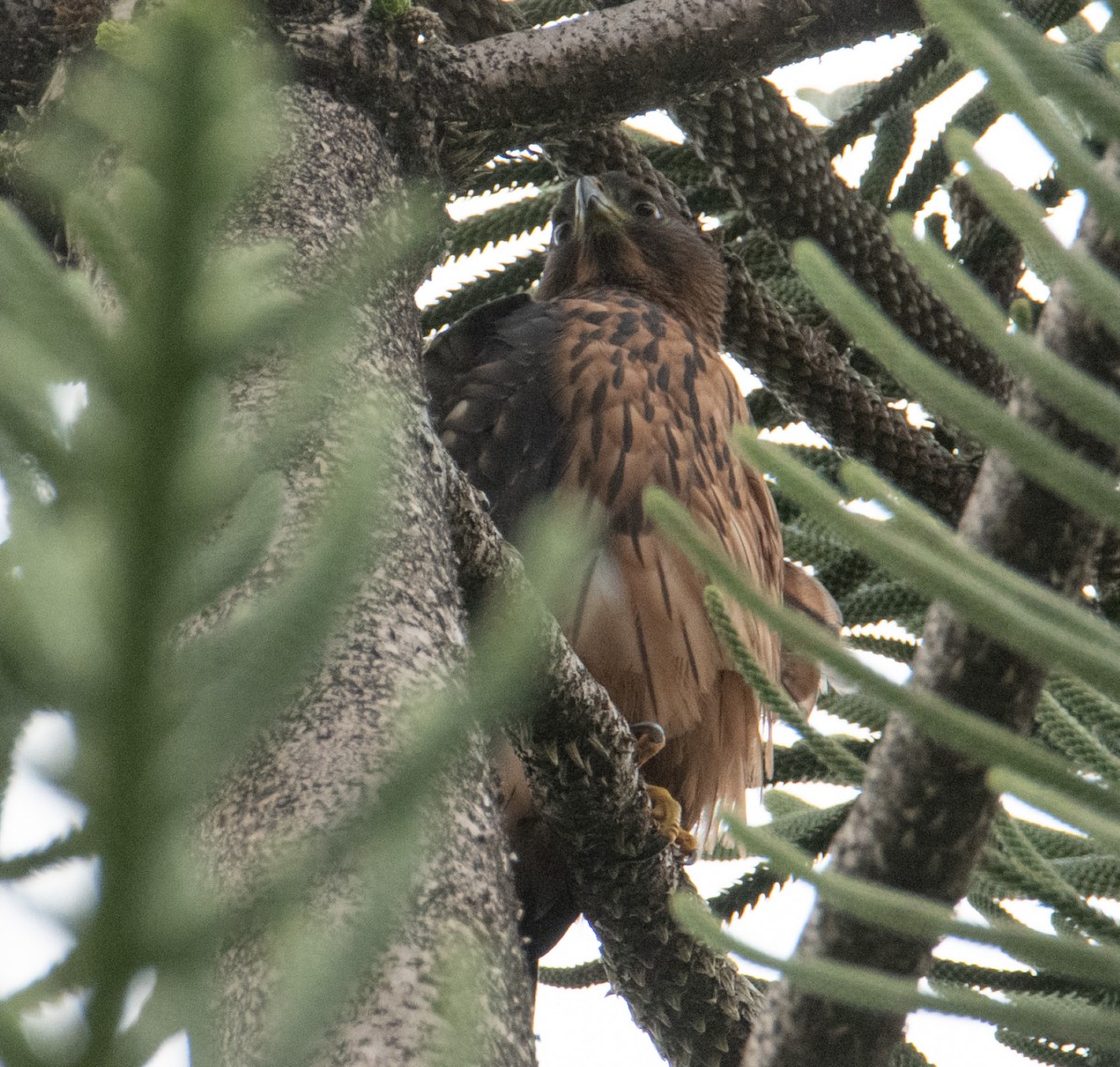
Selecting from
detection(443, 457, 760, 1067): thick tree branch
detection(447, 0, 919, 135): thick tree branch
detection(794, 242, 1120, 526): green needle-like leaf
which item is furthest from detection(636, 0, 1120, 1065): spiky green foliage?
detection(447, 0, 919, 135): thick tree branch

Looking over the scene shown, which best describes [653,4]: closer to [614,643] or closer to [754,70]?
[754,70]

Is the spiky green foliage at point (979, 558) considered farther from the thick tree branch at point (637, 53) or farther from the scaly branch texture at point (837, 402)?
the scaly branch texture at point (837, 402)

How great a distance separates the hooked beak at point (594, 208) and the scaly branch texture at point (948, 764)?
3.46 m

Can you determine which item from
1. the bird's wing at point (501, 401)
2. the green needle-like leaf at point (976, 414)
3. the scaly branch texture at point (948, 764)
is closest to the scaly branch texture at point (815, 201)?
the bird's wing at point (501, 401)

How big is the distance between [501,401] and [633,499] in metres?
0.45

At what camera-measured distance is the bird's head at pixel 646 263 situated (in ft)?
14.8

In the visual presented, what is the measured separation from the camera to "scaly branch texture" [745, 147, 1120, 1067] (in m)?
0.82

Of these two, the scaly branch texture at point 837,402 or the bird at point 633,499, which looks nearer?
the scaly branch texture at point 837,402

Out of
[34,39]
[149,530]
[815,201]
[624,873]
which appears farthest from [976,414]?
[815,201]

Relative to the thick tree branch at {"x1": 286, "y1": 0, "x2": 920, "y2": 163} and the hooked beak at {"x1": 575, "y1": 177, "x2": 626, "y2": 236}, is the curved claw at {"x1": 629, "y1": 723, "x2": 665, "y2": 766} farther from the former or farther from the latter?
the hooked beak at {"x1": 575, "y1": 177, "x2": 626, "y2": 236}

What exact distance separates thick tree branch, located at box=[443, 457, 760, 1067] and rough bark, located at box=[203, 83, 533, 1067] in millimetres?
543

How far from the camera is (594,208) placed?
4309 mm

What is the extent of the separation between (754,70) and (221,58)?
275 cm

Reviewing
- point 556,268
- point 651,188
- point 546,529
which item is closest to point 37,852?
point 546,529
